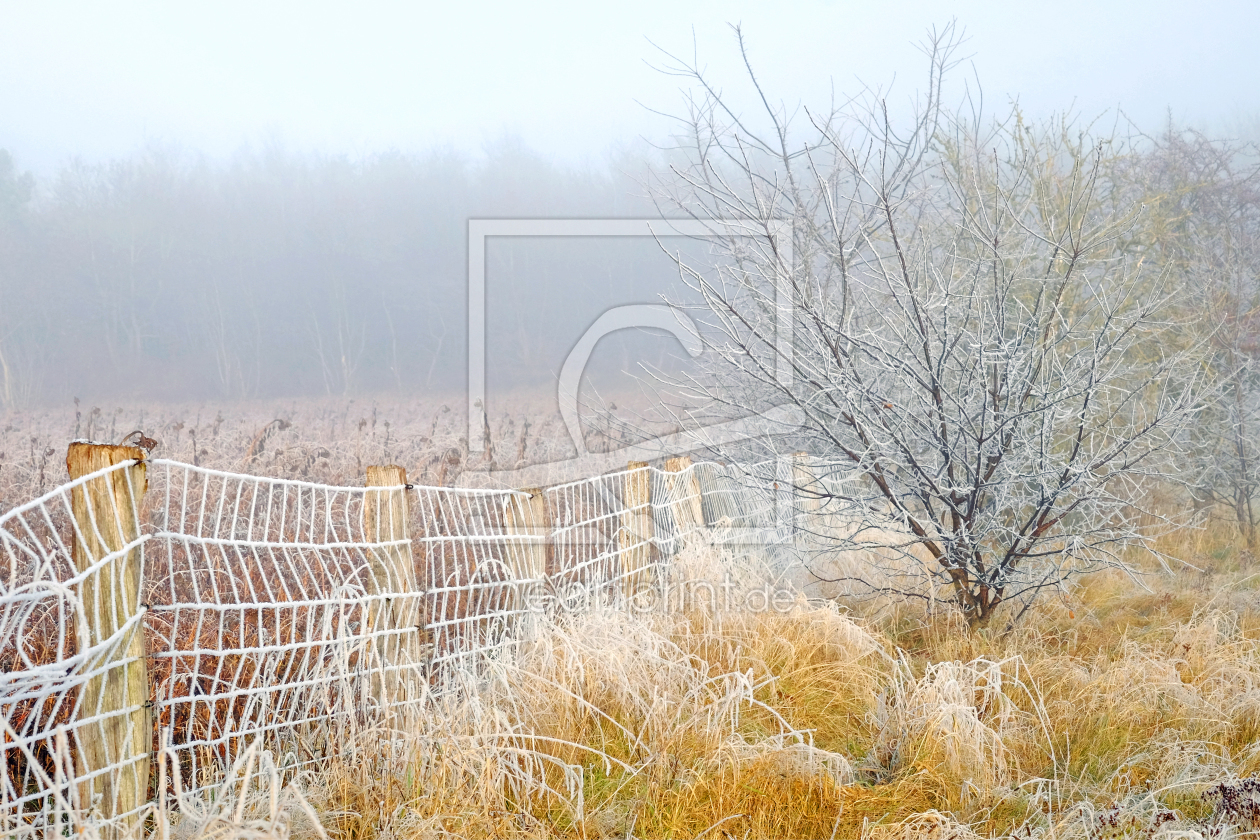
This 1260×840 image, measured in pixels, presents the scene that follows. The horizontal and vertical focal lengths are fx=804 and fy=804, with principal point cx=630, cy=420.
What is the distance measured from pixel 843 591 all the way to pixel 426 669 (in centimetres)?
311

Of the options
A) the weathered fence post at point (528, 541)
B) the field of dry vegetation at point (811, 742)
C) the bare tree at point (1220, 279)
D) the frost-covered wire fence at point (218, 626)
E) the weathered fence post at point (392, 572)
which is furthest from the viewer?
the bare tree at point (1220, 279)

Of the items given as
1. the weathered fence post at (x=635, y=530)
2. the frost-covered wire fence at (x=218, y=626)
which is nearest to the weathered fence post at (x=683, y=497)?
the frost-covered wire fence at (x=218, y=626)

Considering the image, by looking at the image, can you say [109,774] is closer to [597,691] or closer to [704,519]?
[597,691]

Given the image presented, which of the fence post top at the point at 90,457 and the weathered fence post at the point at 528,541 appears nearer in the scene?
the fence post top at the point at 90,457

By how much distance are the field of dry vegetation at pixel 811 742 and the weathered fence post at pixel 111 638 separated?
0.18 m

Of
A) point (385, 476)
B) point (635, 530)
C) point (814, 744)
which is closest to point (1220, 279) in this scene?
point (635, 530)

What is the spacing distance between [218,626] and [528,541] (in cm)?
151

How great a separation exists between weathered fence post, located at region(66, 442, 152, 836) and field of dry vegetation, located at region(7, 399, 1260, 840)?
182 millimetres

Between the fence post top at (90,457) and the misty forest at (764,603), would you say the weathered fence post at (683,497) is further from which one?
the fence post top at (90,457)

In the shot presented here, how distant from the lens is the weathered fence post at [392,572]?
3.07 meters

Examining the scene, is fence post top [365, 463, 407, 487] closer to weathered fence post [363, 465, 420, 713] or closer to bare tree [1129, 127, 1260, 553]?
weathered fence post [363, 465, 420, 713]

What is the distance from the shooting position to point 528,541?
13.2 ft

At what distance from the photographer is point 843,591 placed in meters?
5.52

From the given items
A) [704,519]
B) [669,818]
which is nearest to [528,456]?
[704,519]
